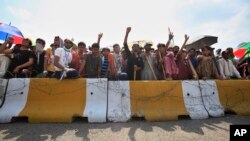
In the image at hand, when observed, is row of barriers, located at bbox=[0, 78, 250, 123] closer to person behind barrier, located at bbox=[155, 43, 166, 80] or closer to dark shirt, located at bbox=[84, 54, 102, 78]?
dark shirt, located at bbox=[84, 54, 102, 78]

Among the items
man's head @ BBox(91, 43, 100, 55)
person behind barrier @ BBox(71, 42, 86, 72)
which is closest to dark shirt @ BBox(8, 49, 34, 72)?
person behind barrier @ BBox(71, 42, 86, 72)

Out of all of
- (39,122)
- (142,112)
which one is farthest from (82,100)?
(142,112)

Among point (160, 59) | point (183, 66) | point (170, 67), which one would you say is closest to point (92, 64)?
point (160, 59)

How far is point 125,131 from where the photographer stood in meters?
5.20

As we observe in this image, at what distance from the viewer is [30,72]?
7.22 metres

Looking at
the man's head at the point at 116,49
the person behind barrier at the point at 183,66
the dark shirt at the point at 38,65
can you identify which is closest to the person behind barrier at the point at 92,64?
the dark shirt at the point at 38,65

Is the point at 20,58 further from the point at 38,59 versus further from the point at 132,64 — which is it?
the point at 132,64

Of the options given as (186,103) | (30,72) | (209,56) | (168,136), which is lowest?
(168,136)

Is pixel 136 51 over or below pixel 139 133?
over

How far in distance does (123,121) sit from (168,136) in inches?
60.1

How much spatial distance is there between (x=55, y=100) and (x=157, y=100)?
267cm

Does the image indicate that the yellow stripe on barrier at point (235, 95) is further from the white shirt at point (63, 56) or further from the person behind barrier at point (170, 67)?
the white shirt at point (63, 56)

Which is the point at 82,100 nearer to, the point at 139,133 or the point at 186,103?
the point at 139,133

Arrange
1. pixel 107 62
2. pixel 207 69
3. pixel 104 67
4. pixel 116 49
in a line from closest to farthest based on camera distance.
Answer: pixel 104 67
pixel 107 62
pixel 207 69
pixel 116 49
